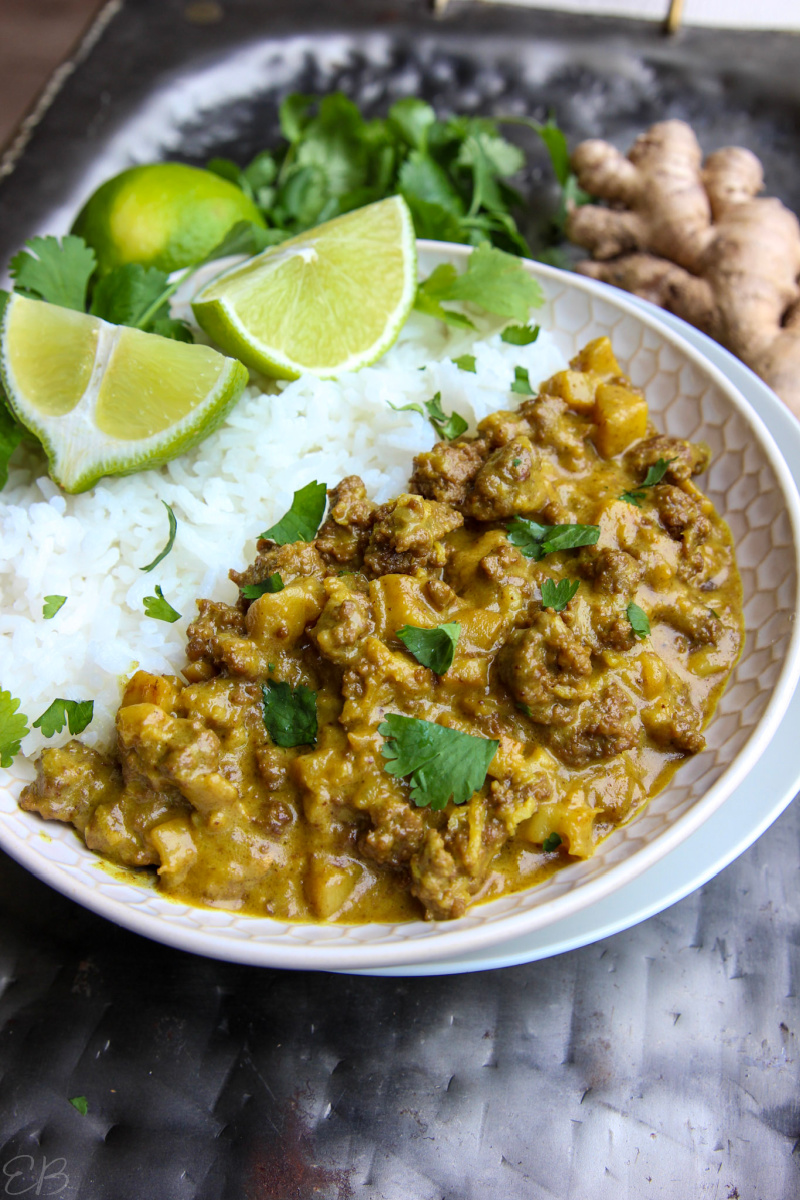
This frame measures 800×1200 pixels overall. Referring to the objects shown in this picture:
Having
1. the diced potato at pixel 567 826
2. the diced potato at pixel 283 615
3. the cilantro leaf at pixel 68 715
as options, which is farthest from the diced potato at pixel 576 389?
the cilantro leaf at pixel 68 715

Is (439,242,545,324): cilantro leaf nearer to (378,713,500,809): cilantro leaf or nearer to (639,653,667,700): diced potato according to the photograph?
(639,653,667,700): diced potato

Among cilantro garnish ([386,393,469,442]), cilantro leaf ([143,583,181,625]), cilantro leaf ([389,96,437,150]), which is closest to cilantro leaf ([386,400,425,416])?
cilantro garnish ([386,393,469,442])

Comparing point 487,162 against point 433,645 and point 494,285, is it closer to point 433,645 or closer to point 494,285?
point 494,285

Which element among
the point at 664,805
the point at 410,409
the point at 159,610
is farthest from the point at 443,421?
the point at 664,805

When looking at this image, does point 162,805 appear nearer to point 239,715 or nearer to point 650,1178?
point 239,715

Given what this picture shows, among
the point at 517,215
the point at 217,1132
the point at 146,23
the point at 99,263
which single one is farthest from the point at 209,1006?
the point at 146,23
